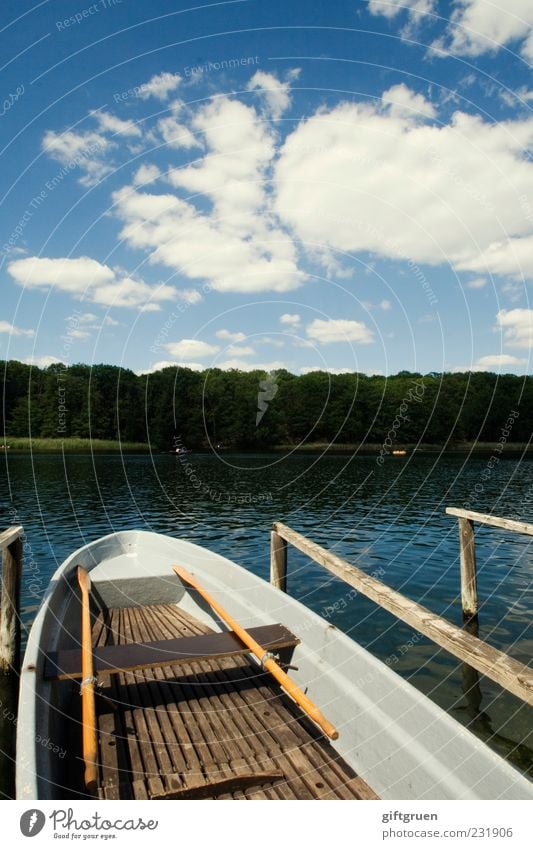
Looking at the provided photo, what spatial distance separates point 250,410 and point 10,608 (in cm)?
7065

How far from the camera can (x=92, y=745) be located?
407cm

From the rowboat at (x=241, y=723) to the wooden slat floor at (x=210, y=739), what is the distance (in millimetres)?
12

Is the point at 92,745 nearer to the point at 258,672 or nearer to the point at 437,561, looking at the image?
the point at 258,672

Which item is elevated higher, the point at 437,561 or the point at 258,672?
the point at 258,672

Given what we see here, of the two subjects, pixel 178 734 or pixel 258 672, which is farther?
pixel 258 672

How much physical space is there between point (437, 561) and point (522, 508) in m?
12.3

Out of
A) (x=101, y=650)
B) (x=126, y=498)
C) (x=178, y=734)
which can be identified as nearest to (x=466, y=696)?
(x=178, y=734)

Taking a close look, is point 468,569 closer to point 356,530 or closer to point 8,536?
point 8,536

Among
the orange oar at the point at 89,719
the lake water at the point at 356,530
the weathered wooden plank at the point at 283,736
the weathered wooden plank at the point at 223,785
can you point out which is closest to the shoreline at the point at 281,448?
the lake water at the point at 356,530

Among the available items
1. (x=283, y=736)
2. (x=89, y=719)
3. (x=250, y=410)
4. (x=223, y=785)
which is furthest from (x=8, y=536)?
(x=250, y=410)

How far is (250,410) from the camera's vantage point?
259 ft
